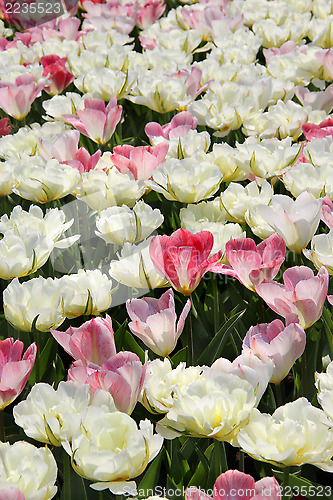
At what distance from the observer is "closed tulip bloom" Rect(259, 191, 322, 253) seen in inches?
48.3

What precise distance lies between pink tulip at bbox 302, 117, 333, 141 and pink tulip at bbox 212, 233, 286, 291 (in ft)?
2.14

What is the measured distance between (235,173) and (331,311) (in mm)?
480

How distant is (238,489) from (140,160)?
3.30 ft

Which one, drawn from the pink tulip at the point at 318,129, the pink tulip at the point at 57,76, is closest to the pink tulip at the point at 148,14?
the pink tulip at the point at 57,76

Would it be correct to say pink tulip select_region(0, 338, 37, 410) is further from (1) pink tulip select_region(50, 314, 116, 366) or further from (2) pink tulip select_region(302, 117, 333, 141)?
(2) pink tulip select_region(302, 117, 333, 141)

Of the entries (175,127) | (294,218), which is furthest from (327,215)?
(175,127)

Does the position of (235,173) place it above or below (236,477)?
below

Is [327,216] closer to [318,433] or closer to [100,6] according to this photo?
[318,433]

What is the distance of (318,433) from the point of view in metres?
0.85

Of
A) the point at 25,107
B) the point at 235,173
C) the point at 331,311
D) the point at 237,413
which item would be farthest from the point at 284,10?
the point at 237,413

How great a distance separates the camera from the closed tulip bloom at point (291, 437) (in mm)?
844

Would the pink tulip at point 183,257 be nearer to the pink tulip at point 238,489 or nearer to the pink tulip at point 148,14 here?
the pink tulip at point 238,489

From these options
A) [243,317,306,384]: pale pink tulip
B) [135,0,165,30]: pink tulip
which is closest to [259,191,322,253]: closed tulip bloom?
[243,317,306,384]: pale pink tulip

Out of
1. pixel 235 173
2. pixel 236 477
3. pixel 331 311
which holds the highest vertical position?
pixel 236 477
